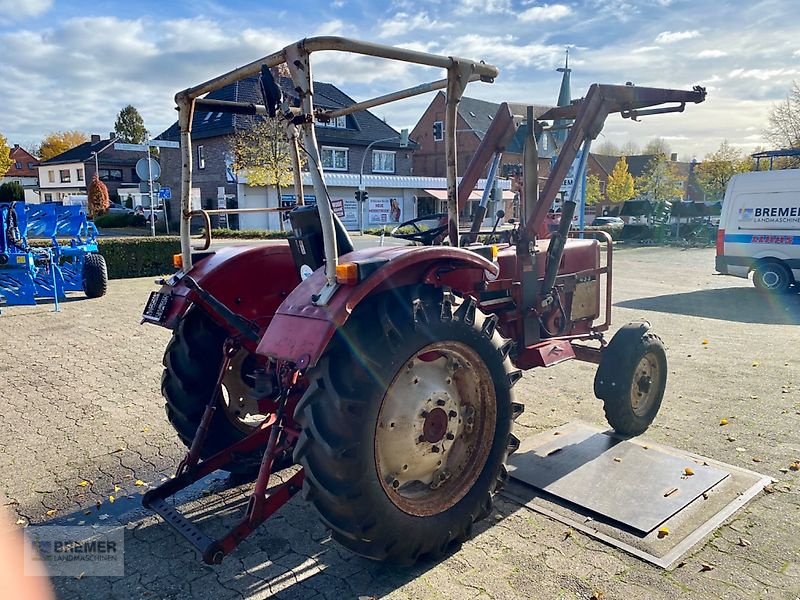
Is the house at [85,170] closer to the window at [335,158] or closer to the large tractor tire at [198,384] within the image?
the window at [335,158]

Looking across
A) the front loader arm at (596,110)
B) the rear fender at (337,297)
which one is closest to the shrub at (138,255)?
the front loader arm at (596,110)

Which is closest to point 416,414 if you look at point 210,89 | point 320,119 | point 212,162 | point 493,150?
point 320,119

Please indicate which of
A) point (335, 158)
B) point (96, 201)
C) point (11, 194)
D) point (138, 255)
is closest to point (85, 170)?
point (11, 194)

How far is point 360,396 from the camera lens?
8.54 feet

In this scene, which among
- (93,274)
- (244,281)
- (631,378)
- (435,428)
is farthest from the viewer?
(93,274)

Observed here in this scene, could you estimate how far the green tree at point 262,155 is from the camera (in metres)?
27.1

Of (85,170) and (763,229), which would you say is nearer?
(763,229)

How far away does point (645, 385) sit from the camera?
183 inches

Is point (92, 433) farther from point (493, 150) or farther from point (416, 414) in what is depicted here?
point (493, 150)

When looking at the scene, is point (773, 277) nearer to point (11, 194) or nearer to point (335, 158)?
point (335, 158)

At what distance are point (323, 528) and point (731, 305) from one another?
10541 mm

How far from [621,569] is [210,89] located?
324 centimetres

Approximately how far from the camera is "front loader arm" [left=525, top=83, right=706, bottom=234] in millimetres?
4242

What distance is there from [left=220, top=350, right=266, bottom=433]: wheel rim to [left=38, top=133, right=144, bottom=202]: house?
59.3m
